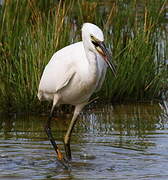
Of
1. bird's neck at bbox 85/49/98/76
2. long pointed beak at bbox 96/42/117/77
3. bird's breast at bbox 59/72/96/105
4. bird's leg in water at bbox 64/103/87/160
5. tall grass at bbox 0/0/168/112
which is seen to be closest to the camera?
long pointed beak at bbox 96/42/117/77

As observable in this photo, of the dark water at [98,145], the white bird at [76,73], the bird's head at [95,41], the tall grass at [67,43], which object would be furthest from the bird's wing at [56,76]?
the tall grass at [67,43]

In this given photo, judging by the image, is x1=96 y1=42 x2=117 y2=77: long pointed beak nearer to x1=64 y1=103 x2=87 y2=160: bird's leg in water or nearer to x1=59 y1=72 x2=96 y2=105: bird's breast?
x1=59 y1=72 x2=96 y2=105: bird's breast

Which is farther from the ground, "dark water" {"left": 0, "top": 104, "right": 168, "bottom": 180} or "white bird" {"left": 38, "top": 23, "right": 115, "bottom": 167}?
"white bird" {"left": 38, "top": 23, "right": 115, "bottom": 167}

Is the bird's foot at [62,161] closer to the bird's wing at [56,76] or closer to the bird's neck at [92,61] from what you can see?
the bird's wing at [56,76]

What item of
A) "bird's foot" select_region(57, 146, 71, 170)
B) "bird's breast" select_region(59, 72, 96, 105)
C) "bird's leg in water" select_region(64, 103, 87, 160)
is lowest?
"bird's foot" select_region(57, 146, 71, 170)

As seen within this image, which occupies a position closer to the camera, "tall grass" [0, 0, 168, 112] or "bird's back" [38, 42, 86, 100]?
"bird's back" [38, 42, 86, 100]

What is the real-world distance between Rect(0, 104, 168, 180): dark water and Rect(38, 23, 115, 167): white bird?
262 millimetres

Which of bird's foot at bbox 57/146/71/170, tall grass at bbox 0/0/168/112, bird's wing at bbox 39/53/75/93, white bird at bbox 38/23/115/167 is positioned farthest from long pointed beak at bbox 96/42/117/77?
tall grass at bbox 0/0/168/112

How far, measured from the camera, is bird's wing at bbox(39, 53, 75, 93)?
6954 millimetres

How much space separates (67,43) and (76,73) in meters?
2.19

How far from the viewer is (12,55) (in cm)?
878

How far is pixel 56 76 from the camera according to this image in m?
7.14

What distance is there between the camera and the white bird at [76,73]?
6.37 metres

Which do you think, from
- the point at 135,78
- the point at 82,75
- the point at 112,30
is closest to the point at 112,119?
the point at 135,78
